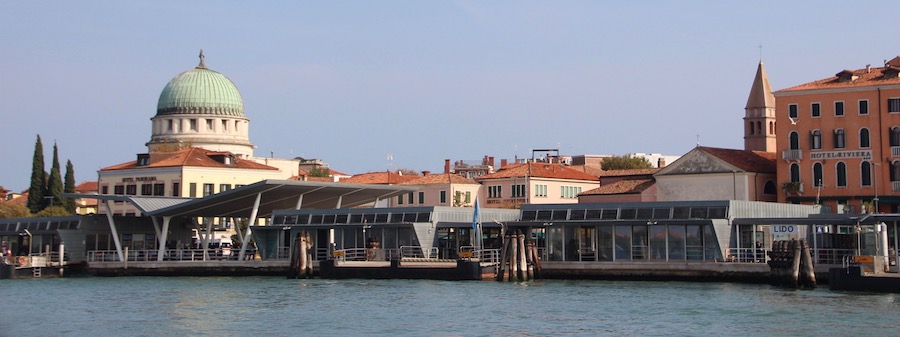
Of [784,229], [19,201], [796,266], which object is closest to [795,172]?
[784,229]

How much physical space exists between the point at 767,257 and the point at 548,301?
11940mm

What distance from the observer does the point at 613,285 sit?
4712cm

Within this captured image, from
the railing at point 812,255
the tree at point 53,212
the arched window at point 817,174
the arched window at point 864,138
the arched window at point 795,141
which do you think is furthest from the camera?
the tree at point 53,212

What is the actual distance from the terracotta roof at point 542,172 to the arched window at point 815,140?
86.4 feet

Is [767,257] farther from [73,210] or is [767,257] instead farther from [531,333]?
[73,210]

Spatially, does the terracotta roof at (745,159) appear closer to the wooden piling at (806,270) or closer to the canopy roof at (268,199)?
the canopy roof at (268,199)

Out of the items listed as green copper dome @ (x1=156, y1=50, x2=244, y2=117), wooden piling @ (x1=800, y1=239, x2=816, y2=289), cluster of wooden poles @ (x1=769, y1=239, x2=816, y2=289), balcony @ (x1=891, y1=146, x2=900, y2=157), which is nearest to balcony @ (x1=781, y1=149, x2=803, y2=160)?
balcony @ (x1=891, y1=146, x2=900, y2=157)

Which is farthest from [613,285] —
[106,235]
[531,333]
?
[106,235]

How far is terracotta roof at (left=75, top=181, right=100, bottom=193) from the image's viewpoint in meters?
112

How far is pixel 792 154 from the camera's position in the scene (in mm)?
71812

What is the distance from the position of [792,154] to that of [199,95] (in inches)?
2388

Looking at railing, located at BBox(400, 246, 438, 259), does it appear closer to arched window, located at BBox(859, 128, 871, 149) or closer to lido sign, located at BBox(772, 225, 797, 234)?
lido sign, located at BBox(772, 225, 797, 234)

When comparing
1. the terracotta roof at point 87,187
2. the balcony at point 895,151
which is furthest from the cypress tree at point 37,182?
the balcony at point 895,151

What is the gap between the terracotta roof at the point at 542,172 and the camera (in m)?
95.4
